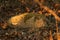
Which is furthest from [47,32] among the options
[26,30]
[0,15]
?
[0,15]

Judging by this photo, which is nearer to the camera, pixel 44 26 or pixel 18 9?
Answer: pixel 44 26

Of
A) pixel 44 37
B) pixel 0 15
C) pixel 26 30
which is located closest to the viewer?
pixel 44 37

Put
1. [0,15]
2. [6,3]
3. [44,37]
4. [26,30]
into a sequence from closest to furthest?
[44,37], [26,30], [0,15], [6,3]

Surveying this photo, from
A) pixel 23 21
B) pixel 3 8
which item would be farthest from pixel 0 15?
pixel 23 21

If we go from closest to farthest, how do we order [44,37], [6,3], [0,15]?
1. [44,37]
2. [0,15]
3. [6,3]

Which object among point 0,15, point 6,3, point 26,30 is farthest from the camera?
point 6,3

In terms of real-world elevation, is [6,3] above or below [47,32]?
above

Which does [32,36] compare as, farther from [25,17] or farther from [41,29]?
[25,17]

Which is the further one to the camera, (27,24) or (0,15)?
(0,15)

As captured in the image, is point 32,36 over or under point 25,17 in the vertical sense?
under

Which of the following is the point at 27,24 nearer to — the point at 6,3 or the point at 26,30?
the point at 26,30
